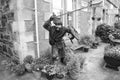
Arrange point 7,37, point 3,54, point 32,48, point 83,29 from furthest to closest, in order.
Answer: point 83,29 < point 3,54 < point 7,37 < point 32,48

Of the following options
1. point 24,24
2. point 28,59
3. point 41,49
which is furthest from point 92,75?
point 24,24

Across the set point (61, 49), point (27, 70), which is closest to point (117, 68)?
point (61, 49)

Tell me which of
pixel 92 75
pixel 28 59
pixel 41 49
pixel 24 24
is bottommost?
pixel 92 75

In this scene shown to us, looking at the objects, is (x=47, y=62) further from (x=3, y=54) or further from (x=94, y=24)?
(x=94, y=24)

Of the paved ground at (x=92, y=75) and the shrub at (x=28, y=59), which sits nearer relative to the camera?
the paved ground at (x=92, y=75)

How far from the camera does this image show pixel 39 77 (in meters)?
2.82

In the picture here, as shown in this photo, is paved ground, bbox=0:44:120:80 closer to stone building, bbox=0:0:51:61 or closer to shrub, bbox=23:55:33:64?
shrub, bbox=23:55:33:64

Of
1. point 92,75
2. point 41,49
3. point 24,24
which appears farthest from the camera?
point 41,49

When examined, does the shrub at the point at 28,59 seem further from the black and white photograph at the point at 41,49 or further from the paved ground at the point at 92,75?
the paved ground at the point at 92,75

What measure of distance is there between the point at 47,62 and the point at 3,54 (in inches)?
87.1

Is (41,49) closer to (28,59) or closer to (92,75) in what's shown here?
(28,59)

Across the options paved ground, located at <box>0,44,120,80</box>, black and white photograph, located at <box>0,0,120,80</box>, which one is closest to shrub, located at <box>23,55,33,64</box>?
black and white photograph, located at <box>0,0,120,80</box>

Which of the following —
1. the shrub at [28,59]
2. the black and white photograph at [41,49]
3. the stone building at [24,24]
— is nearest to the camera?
the black and white photograph at [41,49]

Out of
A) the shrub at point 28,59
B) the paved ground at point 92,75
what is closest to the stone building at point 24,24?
the shrub at point 28,59
